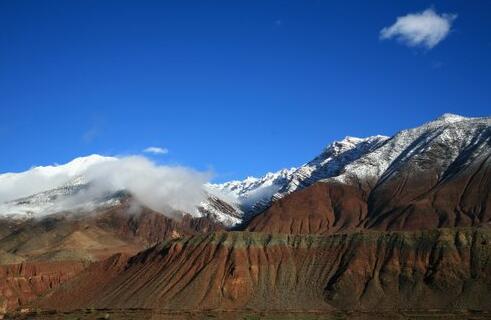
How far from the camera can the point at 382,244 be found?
172000mm

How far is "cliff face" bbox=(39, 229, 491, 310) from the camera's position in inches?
5969

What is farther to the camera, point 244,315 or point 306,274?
point 306,274

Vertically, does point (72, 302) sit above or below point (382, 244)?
below

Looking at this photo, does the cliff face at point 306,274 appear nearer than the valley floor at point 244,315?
No

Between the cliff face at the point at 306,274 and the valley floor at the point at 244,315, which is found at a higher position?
the cliff face at the point at 306,274

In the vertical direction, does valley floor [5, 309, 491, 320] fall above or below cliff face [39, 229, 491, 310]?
below

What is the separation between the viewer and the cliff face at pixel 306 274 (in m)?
152

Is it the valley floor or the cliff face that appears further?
the cliff face

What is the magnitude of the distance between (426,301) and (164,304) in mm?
60361

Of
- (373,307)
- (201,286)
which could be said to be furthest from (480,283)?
(201,286)

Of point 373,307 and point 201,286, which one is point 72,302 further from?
point 373,307

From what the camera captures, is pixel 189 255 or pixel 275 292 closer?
pixel 275 292

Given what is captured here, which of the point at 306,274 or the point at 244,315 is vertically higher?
the point at 306,274

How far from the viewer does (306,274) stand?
170 meters
